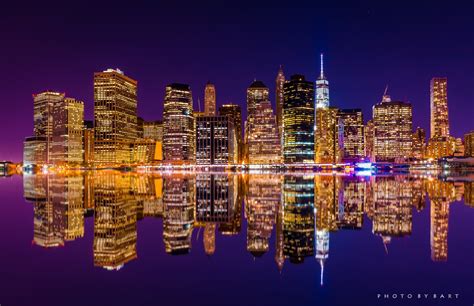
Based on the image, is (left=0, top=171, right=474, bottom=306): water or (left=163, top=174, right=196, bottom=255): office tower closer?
(left=0, top=171, right=474, bottom=306): water

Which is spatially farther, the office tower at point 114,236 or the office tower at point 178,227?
the office tower at point 178,227

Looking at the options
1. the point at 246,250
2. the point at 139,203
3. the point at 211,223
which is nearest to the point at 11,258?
the point at 246,250

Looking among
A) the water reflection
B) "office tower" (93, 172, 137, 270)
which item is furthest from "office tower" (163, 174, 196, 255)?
"office tower" (93, 172, 137, 270)

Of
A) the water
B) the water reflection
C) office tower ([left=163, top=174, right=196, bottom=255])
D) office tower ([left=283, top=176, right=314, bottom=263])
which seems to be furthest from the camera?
office tower ([left=163, top=174, right=196, bottom=255])

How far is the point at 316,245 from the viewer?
10.2 metres

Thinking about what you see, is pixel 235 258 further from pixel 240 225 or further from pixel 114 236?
pixel 240 225

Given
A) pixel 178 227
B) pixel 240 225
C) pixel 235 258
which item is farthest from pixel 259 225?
pixel 235 258

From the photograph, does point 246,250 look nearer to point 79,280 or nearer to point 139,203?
point 79,280

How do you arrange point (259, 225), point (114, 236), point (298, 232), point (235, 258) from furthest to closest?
point (259, 225), point (298, 232), point (114, 236), point (235, 258)

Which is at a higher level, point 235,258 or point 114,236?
point 114,236

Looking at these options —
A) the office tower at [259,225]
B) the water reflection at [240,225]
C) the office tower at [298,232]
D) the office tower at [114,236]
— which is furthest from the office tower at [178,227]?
the office tower at [298,232]

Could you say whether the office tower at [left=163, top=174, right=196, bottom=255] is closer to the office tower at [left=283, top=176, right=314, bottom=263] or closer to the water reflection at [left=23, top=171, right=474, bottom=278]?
the water reflection at [left=23, top=171, right=474, bottom=278]

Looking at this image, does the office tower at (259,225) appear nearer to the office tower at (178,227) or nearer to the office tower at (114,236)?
the office tower at (178,227)

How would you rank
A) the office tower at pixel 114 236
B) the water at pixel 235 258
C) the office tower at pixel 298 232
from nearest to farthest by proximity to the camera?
the water at pixel 235 258
the office tower at pixel 114 236
the office tower at pixel 298 232
